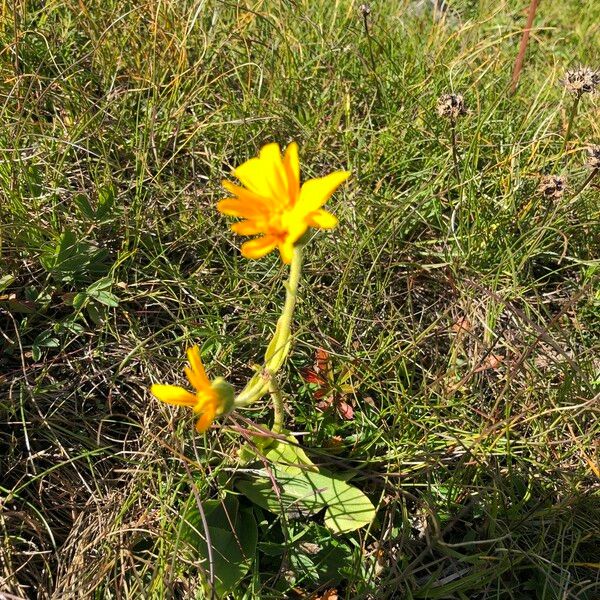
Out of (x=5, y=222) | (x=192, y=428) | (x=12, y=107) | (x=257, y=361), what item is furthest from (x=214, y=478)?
(x=12, y=107)

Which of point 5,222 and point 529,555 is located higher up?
point 5,222

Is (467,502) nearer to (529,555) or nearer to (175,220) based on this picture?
(529,555)

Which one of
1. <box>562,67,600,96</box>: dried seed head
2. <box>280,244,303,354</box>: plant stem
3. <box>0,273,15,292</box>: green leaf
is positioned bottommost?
<box>0,273,15,292</box>: green leaf

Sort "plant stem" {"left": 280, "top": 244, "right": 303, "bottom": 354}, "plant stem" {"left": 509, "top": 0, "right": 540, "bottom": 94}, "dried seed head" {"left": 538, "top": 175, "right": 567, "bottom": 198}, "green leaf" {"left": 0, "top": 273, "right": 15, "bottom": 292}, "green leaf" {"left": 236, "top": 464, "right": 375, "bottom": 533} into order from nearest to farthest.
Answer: "plant stem" {"left": 280, "top": 244, "right": 303, "bottom": 354} < "green leaf" {"left": 236, "top": 464, "right": 375, "bottom": 533} < "green leaf" {"left": 0, "top": 273, "right": 15, "bottom": 292} < "dried seed head" {"left": 538, "top": 175, "right": 567, "bottom": 198} < "plant stem" {"left": 509, "top": 0, "right": 540, "bottom": 94}

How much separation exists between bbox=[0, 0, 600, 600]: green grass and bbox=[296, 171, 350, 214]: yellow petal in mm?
548

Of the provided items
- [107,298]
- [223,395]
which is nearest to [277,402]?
[223,395]

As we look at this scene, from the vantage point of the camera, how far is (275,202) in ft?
3.55

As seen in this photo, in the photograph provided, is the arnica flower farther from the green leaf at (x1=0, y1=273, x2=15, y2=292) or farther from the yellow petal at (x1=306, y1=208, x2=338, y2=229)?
the green leaf at (x1=0, y1=273, x2=15, y2=292)

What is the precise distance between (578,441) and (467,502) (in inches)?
10.9

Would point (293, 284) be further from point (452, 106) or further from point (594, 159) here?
point (594, 159)

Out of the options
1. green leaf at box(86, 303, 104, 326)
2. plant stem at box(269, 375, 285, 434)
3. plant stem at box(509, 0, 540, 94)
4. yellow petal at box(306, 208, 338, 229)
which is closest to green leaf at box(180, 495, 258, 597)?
plant stem at box(269, 375, 285, 434)

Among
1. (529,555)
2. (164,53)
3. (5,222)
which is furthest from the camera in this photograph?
(164,53)

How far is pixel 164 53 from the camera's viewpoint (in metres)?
1.95

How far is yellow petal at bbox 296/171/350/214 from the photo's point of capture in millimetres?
1025
